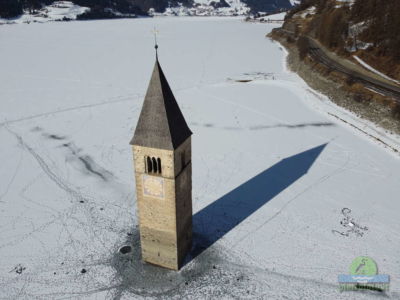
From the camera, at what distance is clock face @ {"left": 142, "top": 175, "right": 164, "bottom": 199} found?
21.0 meters

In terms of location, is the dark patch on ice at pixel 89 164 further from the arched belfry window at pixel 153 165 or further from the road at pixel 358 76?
the road at pixel 358 76

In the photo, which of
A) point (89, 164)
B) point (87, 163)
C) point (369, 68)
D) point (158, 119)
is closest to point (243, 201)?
point (158, 119)

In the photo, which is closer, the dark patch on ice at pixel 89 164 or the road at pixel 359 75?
the dark patch on ice at pixel 89 164

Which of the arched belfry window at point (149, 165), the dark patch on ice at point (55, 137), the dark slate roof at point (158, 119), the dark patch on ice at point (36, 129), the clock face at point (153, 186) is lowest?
the dark patch on ice at point (55, 137)

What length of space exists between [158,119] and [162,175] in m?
3.48

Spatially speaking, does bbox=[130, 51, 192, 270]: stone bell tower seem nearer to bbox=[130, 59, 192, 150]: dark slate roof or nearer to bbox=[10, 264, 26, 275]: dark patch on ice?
bbox=[130, 59, 192, 150]: dark slate roof

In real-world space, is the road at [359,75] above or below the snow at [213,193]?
above

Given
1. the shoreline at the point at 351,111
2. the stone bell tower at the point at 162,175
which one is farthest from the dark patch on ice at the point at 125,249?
the shoreline at the point at 351,111

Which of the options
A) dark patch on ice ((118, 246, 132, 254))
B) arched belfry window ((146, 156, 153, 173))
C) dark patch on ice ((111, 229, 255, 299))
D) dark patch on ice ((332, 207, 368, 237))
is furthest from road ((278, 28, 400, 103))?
dark patch on ice ((118, 246, 132, 254))

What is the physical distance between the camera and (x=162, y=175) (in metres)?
20.6

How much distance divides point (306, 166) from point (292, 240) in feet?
40.7

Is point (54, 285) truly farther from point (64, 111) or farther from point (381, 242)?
point (64, 111)

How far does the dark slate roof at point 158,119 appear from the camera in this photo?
19.1 meters

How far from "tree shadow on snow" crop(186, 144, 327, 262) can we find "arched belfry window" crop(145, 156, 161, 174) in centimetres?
817
